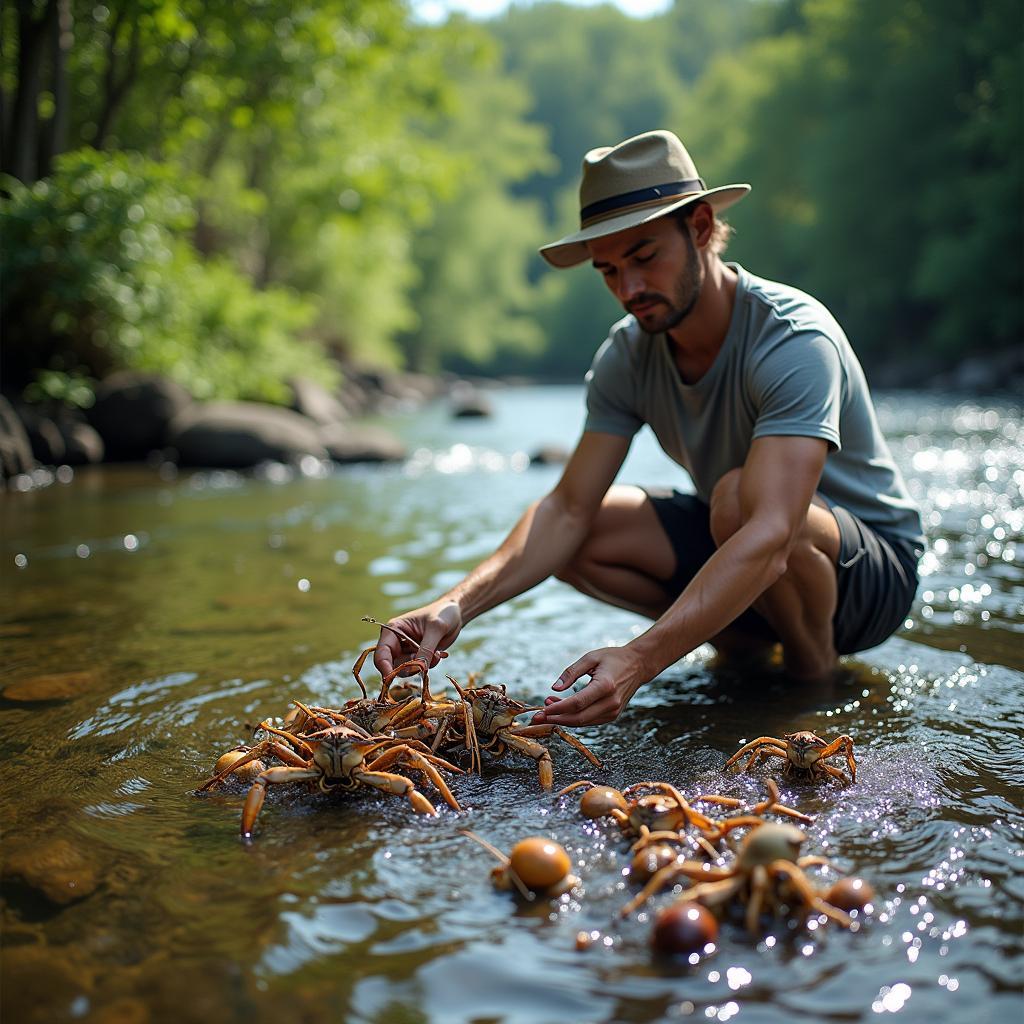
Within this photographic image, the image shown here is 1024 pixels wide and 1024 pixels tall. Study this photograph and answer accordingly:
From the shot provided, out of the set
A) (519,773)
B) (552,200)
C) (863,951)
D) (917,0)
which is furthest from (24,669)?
(552,200)

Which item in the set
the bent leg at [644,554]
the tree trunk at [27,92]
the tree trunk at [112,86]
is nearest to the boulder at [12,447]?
the tree trunk at [27,92]

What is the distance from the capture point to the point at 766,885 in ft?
7.46

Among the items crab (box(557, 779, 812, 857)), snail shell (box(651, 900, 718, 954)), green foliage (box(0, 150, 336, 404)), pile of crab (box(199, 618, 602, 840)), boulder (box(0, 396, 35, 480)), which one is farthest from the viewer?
green foliage (box(0, 150, 336, 404))

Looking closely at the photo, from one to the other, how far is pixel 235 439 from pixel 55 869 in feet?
39.0

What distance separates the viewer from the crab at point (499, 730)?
3.21 meters

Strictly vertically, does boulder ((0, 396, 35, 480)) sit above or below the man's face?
below

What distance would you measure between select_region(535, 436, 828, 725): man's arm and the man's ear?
771 mm

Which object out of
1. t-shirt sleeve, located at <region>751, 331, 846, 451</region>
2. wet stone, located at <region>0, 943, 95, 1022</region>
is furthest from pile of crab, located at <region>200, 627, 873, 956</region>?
t-shirt sleeve, located at <region>751, 331, 846, 451</region>

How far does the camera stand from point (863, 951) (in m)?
2.22

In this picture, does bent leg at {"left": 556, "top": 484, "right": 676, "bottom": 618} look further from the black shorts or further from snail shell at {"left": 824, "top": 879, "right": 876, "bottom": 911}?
snail shell at {"left": 824, "top": 879, "right": 876, "bottom": 911}

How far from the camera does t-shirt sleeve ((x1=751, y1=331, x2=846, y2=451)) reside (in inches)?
138

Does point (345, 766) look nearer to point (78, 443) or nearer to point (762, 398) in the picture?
point (762, 398)

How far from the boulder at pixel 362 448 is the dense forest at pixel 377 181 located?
7.92ft

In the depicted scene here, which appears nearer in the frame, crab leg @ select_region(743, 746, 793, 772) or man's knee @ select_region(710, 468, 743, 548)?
crab leg @ select_region(743, 746, 793, 772)
